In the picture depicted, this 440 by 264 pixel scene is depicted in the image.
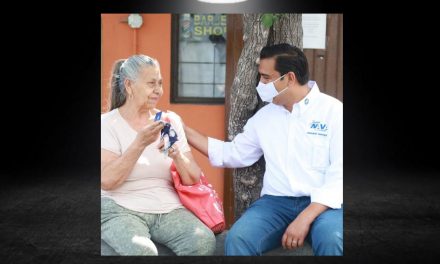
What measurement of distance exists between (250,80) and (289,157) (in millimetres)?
487

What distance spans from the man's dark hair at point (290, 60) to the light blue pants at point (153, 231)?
96cm

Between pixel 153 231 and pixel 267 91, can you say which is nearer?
pixel 153 231

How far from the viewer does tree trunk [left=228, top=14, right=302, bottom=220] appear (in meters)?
4.31

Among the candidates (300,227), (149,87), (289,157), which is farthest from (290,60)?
(300,227)

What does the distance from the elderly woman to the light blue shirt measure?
11.6 inches

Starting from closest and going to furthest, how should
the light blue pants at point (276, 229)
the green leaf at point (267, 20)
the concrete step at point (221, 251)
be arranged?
1. the light blue pants at point (276, 229)
2. the concrete step at point (221, 251)
3. the green leaf at point (267, 20)

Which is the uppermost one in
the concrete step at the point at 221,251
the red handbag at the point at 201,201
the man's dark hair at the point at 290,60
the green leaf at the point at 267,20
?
the green leaf at the point at 267,20

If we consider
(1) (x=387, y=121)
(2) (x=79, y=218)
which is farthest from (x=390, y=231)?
(2) (x=79, y=218)

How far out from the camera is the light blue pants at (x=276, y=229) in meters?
4.06

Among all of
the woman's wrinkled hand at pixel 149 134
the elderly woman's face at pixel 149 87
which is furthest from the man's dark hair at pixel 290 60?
the woman's wrinkled hand at pixel 149 134

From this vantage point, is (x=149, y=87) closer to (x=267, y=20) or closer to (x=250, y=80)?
(x=250, y=80)

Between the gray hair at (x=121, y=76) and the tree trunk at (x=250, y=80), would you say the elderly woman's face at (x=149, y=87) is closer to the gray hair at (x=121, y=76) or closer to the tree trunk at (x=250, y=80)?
the gray hair at (x=121, y=76)

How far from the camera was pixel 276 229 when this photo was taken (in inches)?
164

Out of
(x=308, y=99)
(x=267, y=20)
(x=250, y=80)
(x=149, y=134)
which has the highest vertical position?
(x=267, y=20)
